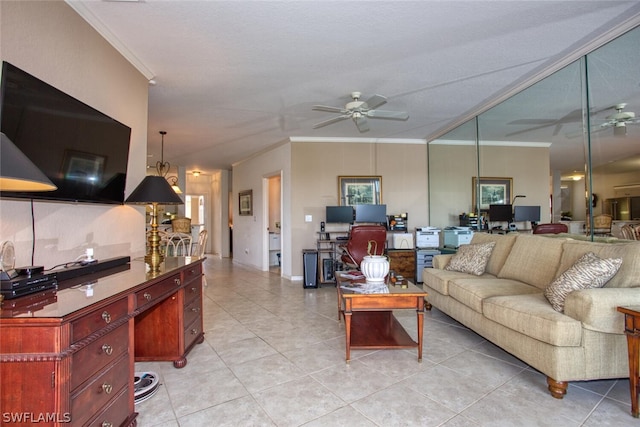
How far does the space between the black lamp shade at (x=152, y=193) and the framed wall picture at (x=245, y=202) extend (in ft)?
15.1

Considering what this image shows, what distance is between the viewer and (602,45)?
105 inches

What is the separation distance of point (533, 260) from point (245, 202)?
585cm

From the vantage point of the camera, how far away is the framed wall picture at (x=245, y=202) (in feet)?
23.4

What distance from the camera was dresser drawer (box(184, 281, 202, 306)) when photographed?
2516mm

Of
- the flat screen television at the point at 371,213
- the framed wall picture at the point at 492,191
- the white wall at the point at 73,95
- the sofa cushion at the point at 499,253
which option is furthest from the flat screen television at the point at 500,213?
the white wall at the point at 73,95

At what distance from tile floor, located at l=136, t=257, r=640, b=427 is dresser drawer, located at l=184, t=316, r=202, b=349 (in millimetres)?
135

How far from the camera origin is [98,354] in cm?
136

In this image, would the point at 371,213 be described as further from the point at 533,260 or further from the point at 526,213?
the point at 533,260

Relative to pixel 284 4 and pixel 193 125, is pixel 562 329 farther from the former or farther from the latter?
pixel 193 125

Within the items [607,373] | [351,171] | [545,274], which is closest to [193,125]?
[351,171]

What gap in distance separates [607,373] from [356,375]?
1.57 meters

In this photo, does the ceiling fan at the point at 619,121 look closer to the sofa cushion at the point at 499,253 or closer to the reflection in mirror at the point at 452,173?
the sofa cushion at the point at 499,253

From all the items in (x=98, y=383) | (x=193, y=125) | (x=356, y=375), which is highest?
(x=193, y=125)

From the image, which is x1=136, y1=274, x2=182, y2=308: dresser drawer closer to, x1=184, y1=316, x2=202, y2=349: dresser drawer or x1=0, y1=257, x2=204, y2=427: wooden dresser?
x1=0, y1=257, x2=204, y2=427: wooden dresser
